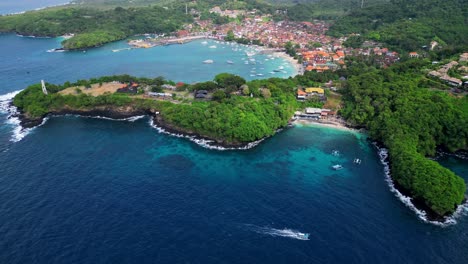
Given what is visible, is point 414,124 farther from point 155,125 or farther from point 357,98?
point 155,125

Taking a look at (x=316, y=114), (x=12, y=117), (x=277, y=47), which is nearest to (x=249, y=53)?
(x=277, y=47)

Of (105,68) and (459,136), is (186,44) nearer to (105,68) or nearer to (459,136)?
(105,68)

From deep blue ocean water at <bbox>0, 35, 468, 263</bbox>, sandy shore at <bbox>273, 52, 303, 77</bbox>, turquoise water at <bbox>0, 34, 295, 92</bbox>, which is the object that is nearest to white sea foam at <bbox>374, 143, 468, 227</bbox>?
deep blue ocean water at <bbox>0, 35, 468, 263</bbox>

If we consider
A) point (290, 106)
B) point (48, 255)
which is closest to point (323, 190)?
point (290, 106)

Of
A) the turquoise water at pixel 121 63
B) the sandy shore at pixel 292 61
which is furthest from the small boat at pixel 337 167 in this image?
the sandy shore at pixel 292 61

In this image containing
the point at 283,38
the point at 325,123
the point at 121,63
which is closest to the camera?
the point at 325,123

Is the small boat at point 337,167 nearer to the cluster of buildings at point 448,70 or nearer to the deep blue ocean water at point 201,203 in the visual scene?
the deep blue ocean water at point 201,203

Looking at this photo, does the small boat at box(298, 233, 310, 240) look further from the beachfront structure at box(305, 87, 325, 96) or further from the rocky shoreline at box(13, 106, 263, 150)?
the beachfront structure at box(305, 87, 325, 96)
